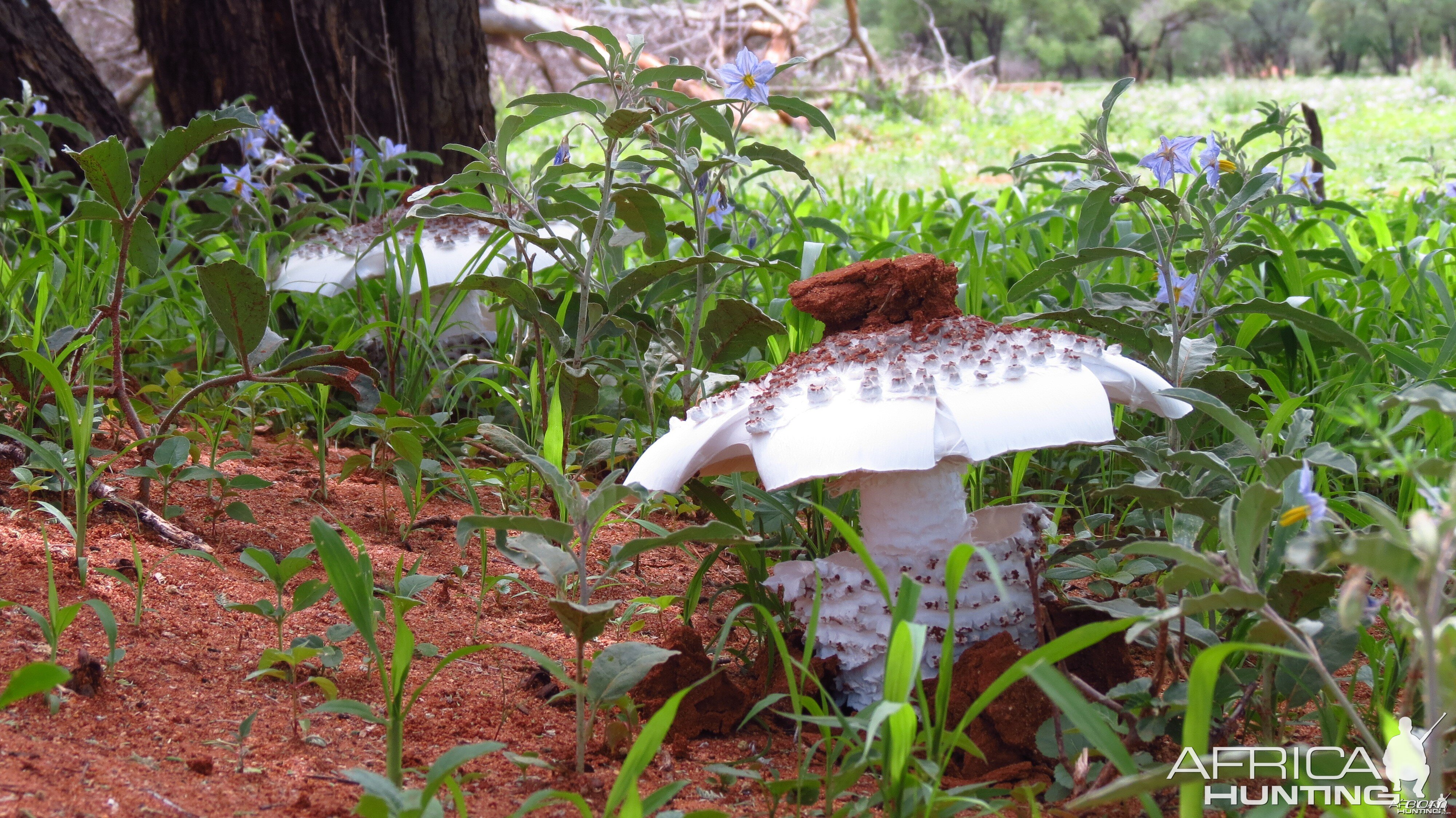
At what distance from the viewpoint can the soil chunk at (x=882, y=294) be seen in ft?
4.81

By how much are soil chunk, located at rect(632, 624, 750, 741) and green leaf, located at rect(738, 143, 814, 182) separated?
0.92 metres

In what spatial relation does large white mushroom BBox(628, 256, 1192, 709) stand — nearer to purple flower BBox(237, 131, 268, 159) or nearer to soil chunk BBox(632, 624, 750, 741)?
soil chunk BBox(632, 624, 750, 741)

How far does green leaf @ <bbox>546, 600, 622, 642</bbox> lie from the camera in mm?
1140

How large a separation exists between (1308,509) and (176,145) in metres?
1.54

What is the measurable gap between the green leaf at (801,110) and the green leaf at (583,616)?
1011 millimetres

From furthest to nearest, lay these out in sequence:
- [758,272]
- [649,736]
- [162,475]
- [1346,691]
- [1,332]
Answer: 1. [758,272]
2. [1,332]
3. [162,475]
4. [1346,691]
5. [649,736]

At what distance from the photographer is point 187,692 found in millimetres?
1263

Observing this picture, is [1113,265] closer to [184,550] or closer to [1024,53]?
[184,550]

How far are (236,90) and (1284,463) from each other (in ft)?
13.0

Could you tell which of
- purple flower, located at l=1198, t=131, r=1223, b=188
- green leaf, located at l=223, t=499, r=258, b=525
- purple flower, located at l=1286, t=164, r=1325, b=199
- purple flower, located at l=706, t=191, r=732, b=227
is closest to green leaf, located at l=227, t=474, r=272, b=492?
green leaf, located at l=223, t=499, r=258, b=525

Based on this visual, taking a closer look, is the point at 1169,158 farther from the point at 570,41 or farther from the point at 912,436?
the point at 570,41

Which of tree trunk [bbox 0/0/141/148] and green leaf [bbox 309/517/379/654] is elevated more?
tree trunk [bbox 0/0/141/148]

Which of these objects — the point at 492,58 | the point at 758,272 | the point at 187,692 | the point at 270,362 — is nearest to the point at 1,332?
the point at 270,362

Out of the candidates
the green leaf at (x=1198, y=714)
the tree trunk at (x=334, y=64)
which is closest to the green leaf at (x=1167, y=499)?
the green leaf at (x=1198, y=714)
